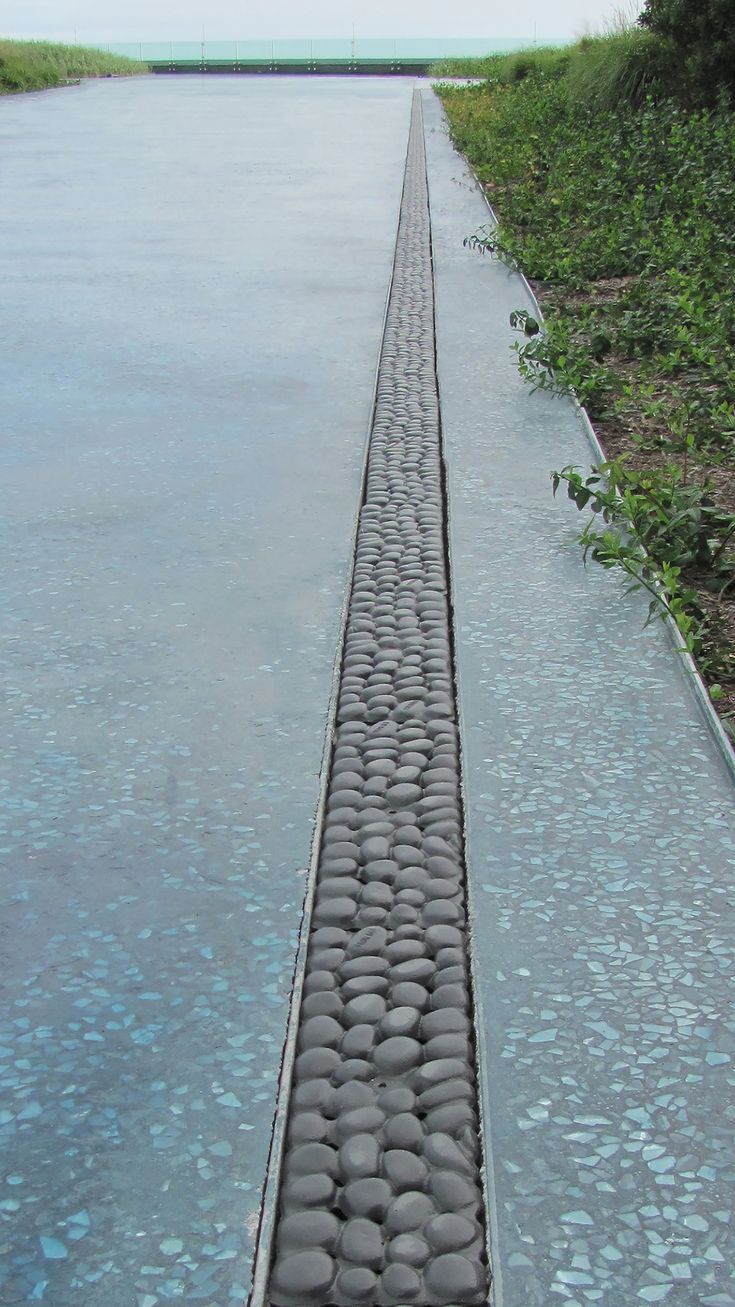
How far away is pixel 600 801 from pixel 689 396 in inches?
83.8

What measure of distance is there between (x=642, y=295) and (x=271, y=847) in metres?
3.38

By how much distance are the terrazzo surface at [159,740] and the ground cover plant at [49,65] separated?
19.2 m

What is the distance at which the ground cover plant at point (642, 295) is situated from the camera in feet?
7.49

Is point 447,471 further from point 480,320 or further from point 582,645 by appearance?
point 480,320

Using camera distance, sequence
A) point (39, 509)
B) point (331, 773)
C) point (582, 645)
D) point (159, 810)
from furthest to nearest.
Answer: point (39, 509) < point (582, 645) < point (331, 773) < point (159, 810)

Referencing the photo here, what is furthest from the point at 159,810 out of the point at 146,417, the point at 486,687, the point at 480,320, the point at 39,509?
the point at 480,320

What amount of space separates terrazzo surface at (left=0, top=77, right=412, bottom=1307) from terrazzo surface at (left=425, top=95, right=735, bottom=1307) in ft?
0.73

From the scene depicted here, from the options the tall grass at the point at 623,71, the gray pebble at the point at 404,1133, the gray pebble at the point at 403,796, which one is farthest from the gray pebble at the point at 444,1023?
the tall grass at the point at 623,71

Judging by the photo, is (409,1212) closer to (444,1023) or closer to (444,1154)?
(444,1154)

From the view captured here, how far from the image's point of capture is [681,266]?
15.4 feet

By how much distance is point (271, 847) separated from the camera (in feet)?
4.80

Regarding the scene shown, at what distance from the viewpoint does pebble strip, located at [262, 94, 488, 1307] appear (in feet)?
3.18

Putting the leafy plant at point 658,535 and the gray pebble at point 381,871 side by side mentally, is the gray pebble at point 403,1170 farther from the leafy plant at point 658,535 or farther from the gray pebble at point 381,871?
the leafy plant at point 658,535

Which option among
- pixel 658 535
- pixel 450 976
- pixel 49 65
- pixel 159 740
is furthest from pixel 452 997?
pixel 49 65
